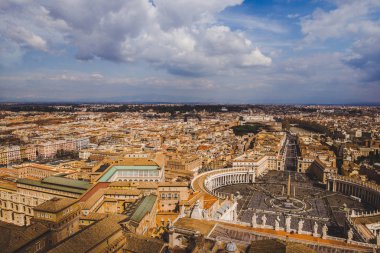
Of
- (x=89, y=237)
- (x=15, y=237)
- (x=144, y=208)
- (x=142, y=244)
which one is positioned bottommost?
(x=144, y=208)

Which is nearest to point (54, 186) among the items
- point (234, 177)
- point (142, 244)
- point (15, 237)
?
point (15, 237)

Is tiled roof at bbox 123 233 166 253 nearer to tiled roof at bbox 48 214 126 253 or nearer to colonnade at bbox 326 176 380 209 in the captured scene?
tiled roof at bbox 48 214 126 253

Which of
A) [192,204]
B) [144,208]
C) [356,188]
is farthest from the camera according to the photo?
[356,188]

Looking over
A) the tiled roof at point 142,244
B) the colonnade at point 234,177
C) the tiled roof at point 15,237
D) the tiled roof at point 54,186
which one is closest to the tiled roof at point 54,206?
the tiled roof at point 15,237

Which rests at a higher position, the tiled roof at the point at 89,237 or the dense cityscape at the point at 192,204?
the tiled roof at the point at 89,237

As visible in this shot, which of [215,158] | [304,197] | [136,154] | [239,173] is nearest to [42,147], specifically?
[136,154]

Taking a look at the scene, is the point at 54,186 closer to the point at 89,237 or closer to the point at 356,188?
the point at 89,237

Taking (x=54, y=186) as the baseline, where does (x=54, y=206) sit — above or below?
above

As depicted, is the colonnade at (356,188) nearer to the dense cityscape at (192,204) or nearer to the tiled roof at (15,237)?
the dense cityscape at (192,204)

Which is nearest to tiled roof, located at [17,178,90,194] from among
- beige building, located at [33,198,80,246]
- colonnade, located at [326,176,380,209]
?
beige building, located at [33,198,80,246]

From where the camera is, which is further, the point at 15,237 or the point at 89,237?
the point at 15,237

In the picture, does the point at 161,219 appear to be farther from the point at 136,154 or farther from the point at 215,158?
the point at 215,158
